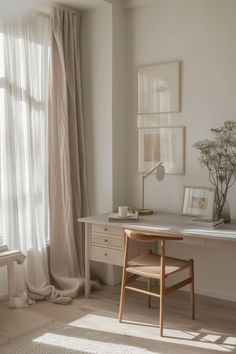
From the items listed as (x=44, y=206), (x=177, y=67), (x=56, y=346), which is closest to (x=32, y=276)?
(x=44, y=206)

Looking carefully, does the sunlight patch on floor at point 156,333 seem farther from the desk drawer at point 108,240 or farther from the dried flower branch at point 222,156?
the dried flower branch at point 222,156

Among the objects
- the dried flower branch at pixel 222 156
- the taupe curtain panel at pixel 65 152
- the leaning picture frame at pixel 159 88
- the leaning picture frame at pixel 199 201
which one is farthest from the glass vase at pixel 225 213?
the taupe curtain panel at pixel 65 152

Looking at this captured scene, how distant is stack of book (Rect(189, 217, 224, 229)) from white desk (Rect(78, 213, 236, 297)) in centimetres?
4

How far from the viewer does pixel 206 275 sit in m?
3.78

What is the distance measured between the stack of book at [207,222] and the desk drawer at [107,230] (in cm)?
57

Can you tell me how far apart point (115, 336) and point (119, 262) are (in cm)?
68

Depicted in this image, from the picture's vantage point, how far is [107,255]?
142 inches

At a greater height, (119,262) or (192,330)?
(119,262)

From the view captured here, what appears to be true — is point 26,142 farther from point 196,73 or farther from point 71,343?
point 71,343

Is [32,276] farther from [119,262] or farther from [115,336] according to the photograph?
[115,336]

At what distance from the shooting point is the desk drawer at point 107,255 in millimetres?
3550

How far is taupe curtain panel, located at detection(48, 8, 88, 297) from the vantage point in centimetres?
392

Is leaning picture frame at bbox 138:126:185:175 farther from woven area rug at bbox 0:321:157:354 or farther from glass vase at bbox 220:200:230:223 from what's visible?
woven area rug at bbox 0:321:157:354

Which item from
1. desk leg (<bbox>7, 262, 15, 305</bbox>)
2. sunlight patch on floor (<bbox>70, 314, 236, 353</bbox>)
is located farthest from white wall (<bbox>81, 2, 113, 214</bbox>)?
sunlight patch on floor (<bbox>70, 314, 236, 353</bbox>)
